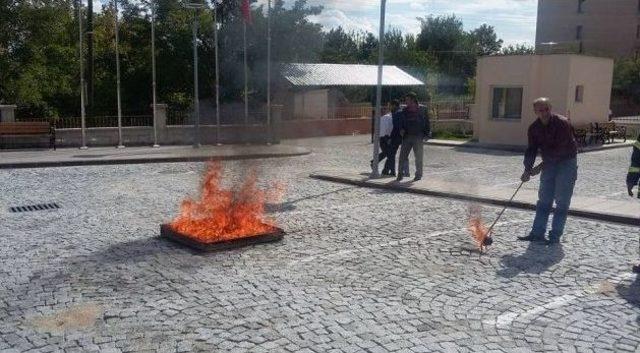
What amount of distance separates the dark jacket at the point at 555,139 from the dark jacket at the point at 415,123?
493 cm

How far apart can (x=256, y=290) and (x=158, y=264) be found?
1411 mm

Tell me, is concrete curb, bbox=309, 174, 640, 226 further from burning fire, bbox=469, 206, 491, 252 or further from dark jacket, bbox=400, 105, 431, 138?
dark jacket, bbox=400, 105, 431, 138

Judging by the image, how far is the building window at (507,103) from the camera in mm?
21969

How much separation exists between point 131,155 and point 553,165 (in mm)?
13221

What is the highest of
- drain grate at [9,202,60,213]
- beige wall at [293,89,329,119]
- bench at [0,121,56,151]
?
beige wall at [293,89,329,119]

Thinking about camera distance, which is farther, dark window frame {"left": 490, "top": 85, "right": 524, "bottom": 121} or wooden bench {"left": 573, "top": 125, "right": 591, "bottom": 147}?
dark window frame {"left": 490, "top": 85, "right": 524, "bottom": 121}

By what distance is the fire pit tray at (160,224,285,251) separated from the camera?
6.93m

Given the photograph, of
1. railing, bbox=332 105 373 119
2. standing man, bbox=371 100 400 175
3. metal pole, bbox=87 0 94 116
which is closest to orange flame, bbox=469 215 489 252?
standing man, bbox=371 100 400 175

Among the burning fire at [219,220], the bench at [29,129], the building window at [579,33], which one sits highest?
the building window at [579,33]

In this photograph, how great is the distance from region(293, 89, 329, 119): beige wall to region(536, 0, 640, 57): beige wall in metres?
39.6

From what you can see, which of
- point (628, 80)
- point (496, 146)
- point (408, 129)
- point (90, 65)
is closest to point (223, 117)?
point (90, 65)

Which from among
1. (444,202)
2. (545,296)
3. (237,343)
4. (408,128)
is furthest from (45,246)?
(408,128)

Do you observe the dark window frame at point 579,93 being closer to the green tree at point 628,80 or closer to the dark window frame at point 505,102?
the dark window frame at point 505,102

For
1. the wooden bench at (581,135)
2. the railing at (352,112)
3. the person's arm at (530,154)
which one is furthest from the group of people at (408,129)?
the railing at (352,112)
